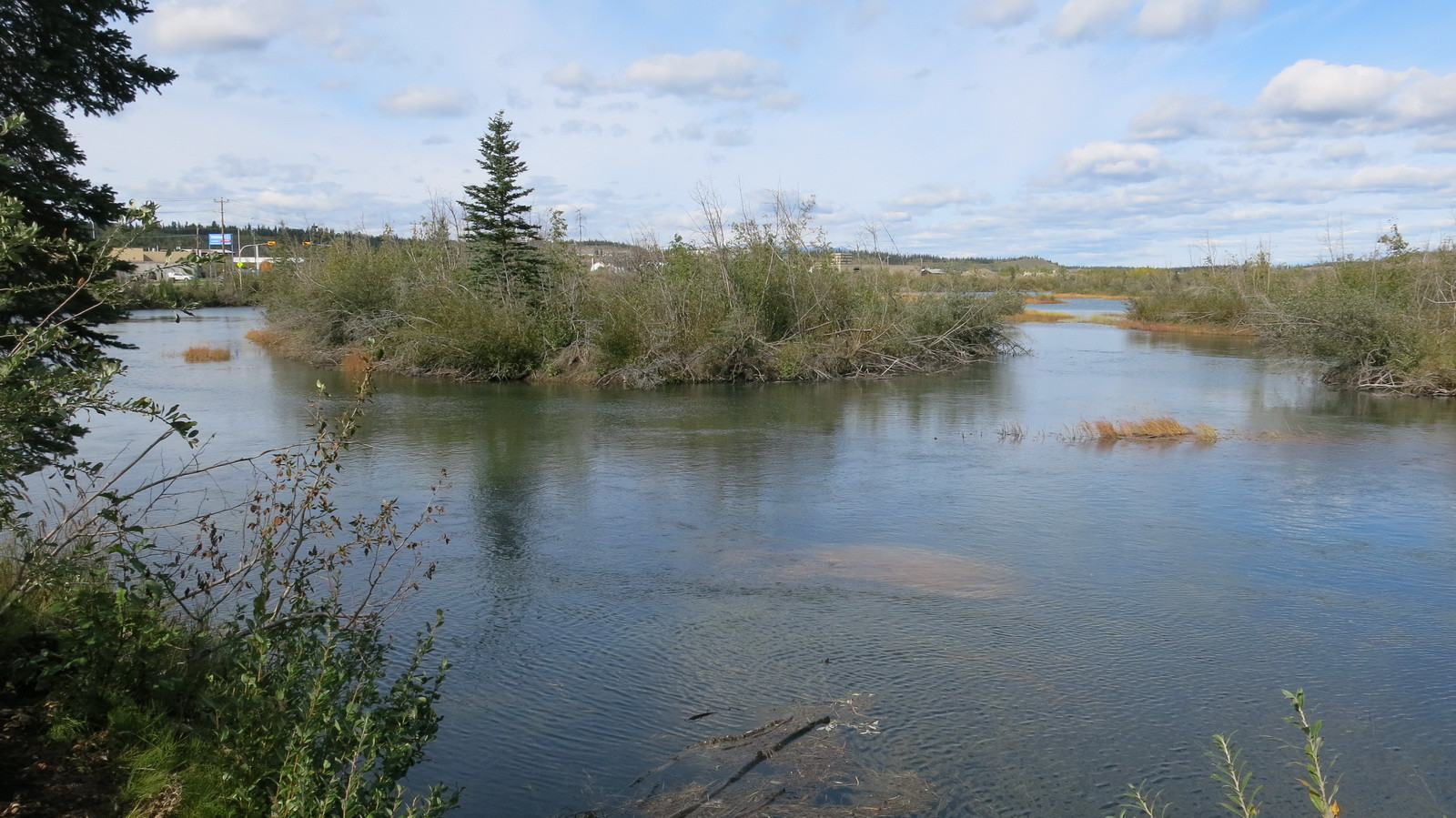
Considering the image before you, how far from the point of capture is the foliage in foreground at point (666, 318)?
2714cm

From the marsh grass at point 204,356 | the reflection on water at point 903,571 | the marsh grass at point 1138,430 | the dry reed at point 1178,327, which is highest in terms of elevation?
the dry reed at point 1178,327

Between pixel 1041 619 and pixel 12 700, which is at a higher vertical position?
pixel 12 700

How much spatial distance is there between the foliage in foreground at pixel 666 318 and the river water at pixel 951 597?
24.8 ft

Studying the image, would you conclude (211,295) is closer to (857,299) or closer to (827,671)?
(857,299)

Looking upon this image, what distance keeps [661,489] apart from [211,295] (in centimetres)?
5903

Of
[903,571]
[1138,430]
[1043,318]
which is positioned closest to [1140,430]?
[1138,430]

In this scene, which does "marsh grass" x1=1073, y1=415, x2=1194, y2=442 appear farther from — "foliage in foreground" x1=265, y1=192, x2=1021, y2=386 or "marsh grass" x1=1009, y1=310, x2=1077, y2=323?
"marsh grass" x1=1009, y1=310, x2=1077, y2=323

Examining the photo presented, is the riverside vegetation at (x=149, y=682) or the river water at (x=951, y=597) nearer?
the riverside vegetation at (x=149, y=682)

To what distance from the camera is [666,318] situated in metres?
27.2

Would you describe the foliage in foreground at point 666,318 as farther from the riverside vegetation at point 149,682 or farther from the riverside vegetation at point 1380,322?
the riverside vegetation at point 149,682

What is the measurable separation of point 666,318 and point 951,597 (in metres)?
18.7

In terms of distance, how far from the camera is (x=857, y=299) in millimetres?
31109

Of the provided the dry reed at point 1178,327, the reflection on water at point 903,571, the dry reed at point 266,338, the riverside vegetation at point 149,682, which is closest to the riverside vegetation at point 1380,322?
the dry reed at point 1178,327

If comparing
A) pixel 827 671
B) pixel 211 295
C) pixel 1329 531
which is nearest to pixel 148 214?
pixel 827 671
